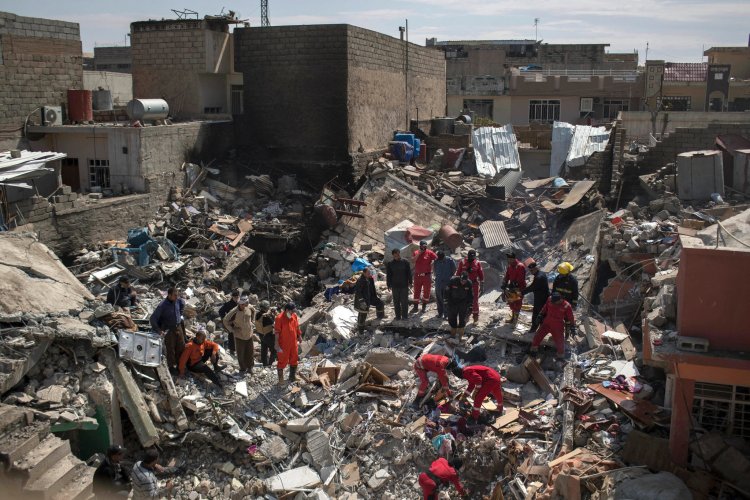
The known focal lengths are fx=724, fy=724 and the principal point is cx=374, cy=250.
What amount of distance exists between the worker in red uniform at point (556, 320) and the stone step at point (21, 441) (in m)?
6.78

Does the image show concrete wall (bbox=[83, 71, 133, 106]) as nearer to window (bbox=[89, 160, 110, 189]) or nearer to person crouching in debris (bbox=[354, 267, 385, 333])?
window (bbox=[89, 160, 110, 189])

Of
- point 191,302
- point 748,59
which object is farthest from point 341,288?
point 748,59

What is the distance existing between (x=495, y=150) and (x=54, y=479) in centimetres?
1671

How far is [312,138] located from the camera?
19.8m

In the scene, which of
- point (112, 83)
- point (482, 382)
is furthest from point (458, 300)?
point (112, 83)

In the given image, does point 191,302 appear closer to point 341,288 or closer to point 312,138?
point 341,288

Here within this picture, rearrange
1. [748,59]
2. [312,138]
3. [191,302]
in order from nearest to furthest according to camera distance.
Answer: [191,302]
[312,138]
[748,59]

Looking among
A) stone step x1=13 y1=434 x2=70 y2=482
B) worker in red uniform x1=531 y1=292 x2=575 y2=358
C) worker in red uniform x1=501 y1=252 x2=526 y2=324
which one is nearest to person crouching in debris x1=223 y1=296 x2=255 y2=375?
stone step x1=13 y1=434 x2=70 y2=482

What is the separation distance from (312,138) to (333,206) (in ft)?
9.05

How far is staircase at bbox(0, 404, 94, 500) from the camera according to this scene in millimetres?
7559

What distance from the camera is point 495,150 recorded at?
2188 centimetres

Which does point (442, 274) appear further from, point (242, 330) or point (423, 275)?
point (242, 330)

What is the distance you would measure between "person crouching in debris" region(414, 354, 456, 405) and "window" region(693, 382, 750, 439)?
3192mm

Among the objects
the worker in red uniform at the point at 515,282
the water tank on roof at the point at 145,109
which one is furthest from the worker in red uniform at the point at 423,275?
the water tank on roof at the point at 145,109
